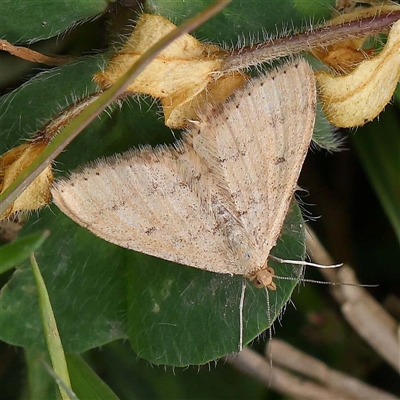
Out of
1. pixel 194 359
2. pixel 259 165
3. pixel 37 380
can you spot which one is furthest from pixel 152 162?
Result: pixel 37 380

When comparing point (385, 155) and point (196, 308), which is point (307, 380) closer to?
point (196, 308)

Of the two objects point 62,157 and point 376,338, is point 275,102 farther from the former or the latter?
point 376,338

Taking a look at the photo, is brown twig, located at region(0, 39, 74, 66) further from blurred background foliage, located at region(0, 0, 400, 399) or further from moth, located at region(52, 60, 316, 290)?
moth, located at region(52, 60, 316, 290)

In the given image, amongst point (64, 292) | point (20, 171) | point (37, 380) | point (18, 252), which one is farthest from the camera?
point (37, 380)

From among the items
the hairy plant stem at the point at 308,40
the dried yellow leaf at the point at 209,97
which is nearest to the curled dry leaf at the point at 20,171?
the dried yellow leaf at the point at 209,97

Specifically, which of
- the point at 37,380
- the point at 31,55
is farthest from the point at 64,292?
the point at 31,55

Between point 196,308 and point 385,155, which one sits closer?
point 196,308
